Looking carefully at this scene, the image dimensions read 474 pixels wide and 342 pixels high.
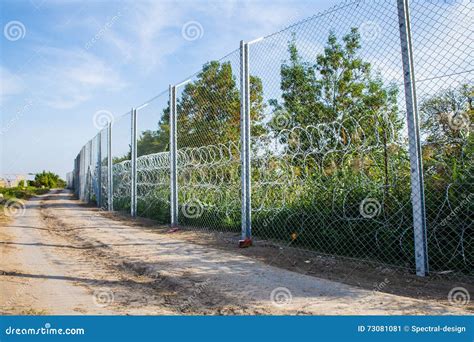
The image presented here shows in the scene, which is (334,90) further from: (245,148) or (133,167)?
(133,167)

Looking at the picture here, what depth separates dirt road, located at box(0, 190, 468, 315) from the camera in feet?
9.47

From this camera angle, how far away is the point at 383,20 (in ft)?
13.2

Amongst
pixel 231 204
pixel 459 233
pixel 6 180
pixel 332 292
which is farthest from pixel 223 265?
pixel 6 180

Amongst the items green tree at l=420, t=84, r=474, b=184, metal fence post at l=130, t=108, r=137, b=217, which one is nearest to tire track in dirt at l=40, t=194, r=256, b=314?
green tree at l=420, t=84, r=474, b=184

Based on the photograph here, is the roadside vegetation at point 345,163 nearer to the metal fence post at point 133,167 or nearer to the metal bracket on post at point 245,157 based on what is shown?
the metal bracket on post at point 245,157

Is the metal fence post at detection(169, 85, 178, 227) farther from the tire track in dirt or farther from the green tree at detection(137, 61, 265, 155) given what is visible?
the tire track in dirt

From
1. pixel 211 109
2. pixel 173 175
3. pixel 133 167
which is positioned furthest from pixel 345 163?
pixel 133 167

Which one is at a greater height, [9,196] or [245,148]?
[245,148]

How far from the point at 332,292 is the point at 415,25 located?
2.44m

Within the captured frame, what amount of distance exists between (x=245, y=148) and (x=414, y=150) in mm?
2394

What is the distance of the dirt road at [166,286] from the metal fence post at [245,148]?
508 millimetres

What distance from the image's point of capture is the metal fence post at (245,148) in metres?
5.56

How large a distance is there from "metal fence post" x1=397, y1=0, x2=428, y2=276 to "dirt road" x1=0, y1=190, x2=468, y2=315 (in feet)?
2.01

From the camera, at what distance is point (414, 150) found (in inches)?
144
